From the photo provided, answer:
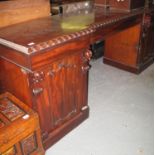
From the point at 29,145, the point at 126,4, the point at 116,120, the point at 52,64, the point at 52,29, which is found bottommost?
the point at 116,120

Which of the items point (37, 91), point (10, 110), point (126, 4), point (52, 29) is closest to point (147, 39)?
point (126, 4)

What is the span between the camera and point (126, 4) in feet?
7.04

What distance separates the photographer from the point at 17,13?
1.63 metres

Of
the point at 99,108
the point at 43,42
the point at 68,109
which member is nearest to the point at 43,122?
the point at 68,109

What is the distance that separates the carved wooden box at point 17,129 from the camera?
119 cm

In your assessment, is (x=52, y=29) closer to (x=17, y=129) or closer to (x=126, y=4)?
(x=17, y=129)

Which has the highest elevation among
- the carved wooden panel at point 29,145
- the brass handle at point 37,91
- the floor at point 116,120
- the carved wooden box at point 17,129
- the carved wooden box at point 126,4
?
the carved wooden box at point 126,4

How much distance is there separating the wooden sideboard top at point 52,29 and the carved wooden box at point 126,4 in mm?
180

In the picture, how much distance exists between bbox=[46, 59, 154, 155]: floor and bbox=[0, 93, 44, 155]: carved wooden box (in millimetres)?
265

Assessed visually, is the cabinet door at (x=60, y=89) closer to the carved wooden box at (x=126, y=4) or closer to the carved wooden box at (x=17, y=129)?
the carved wooden box at (x=17, y=129)

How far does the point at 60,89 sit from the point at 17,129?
43 centimetres

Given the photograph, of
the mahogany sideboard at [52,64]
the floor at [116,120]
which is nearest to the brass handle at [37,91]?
the mahogany sideboard at [52,64]

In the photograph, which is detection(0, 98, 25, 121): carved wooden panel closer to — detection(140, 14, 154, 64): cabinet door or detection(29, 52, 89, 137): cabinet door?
detection(29, 52, 89, 137): cabinet door

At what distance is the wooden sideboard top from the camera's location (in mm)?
1206
